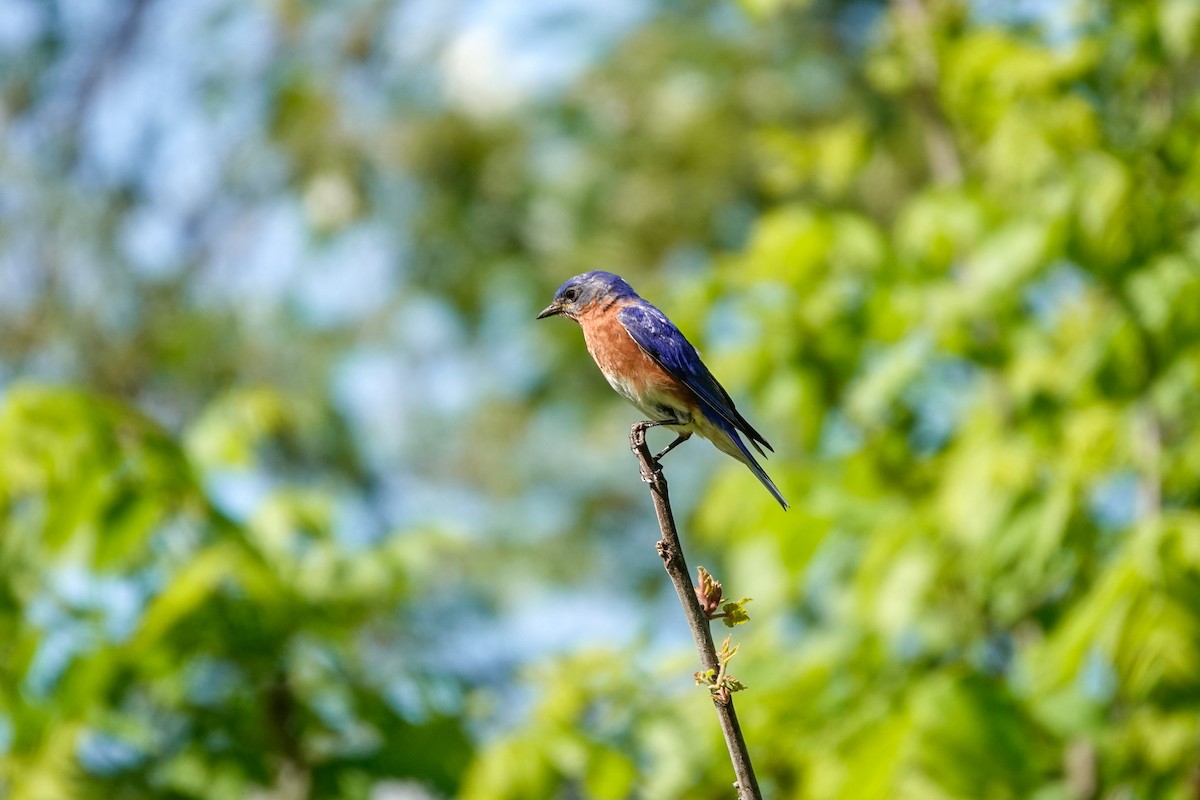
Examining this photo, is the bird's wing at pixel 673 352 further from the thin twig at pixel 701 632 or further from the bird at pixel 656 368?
the thin twig at pixel 701 632

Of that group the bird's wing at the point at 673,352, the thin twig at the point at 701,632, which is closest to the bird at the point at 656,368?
the bird's wing at the point at 673,352

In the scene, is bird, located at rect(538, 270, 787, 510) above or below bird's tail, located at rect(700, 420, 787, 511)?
above

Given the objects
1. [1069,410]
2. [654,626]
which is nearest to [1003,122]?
[1069,410]

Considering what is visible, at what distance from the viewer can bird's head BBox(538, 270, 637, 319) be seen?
321 cm

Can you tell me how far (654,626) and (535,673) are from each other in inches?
15.0

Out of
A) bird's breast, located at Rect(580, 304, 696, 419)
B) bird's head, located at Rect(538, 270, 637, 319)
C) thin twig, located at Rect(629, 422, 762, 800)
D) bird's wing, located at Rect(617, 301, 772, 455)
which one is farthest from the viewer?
bird's head, located at Rect(538, 270, 637, 319)

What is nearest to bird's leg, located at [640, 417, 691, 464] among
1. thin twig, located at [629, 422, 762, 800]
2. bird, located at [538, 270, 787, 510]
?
bird, located at [538, 270, 787, 510]

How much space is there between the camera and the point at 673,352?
3020 millimetres

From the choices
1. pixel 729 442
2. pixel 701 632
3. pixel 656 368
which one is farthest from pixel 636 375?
pixel 701 632

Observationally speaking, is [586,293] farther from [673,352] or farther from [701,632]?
[701,632]

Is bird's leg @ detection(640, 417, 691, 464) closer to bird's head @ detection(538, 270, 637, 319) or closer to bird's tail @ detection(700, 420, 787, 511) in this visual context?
bird's tail @ detection(700, 420, 787, 511)

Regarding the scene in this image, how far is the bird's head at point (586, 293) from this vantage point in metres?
3.21

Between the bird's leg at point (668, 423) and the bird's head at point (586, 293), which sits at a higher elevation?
the bird's head at point (586, 293)

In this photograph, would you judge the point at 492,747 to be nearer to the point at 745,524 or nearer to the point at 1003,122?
the point at 745,524
